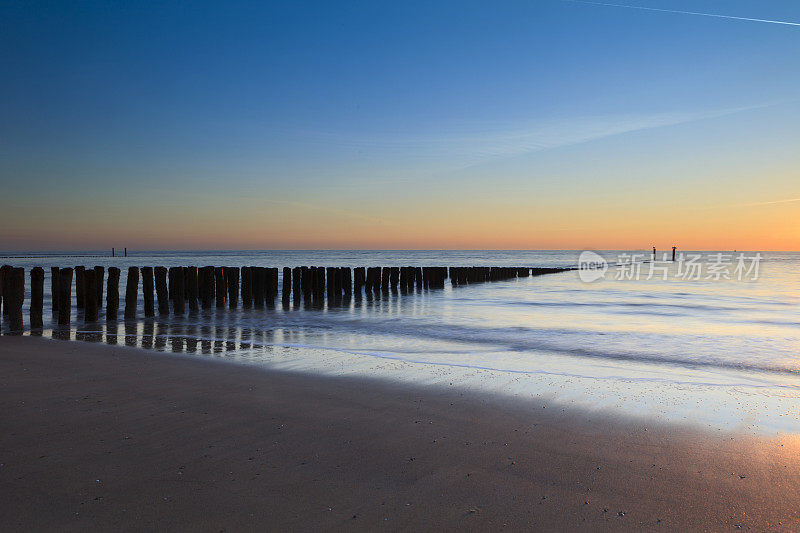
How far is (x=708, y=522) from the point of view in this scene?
8.28 ft

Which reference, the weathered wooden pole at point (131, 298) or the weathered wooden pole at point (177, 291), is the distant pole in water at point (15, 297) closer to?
the weathered wooden pole at point (131, 298)

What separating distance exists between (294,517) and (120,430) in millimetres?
A: 1871

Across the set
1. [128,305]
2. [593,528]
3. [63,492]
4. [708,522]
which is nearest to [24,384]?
[63,492]

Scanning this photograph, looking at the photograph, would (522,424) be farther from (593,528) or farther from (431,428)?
(593,528)

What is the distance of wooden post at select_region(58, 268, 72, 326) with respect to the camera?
32.6ft

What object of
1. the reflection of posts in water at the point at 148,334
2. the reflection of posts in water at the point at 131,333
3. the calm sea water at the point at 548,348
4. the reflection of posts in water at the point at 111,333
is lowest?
the calm sea water at the point at 548,348

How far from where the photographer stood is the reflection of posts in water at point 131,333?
810 cm

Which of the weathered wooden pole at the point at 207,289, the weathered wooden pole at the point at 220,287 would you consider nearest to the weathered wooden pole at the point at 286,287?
the weathered wooden pole at the point at 220,287

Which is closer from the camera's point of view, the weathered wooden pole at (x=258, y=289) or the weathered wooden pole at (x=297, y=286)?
the weathered wooden pole at (x=258, y=289)

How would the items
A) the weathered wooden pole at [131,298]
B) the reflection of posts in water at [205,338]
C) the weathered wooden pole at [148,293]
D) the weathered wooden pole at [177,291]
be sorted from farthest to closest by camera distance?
the weathered wooden pole at [177,291], the weathered wooden pole at [148,293], the weathered wooden pole at [131,298], the reflection of posts in water at [205,338]

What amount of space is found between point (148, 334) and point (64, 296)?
247 cm

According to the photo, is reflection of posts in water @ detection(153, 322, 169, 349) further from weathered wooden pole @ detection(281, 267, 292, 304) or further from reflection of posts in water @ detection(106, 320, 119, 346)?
weathered wooden pole @ detection(281, 267, 292, 304)

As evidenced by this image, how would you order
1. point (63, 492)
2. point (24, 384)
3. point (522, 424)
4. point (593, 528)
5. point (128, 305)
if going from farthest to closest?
point (128, 305), point (24, 384), point (522, 424), point (63, 492), point (593, 528)

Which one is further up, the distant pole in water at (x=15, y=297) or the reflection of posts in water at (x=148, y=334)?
the distant pole in water at (x=15, y=297)
